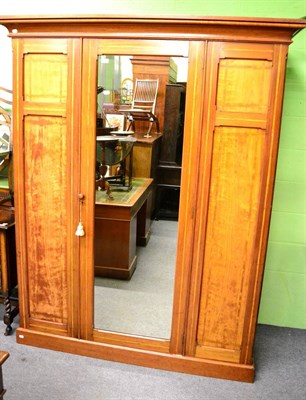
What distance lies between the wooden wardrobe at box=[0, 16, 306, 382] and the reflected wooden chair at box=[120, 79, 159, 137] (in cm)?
18

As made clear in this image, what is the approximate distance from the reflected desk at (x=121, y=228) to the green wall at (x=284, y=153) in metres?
0.96

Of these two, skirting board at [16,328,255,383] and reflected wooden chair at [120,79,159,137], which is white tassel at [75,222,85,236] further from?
skirting board at [16,328,255,383]

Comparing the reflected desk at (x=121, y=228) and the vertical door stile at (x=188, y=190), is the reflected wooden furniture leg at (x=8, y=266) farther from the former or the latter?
the vertical door stile at (x=188, y=190)

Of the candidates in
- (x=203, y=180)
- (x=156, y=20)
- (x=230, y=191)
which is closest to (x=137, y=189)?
(x=203, y=180)

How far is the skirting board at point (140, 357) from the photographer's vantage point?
225cm

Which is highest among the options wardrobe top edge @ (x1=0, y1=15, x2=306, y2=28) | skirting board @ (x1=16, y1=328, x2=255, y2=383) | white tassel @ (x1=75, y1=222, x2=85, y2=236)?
wardrobe top edge @ (x1=0, y1=15, x2=306, y2=28)

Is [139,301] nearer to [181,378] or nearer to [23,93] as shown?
[181,378]

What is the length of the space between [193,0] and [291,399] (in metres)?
2.42

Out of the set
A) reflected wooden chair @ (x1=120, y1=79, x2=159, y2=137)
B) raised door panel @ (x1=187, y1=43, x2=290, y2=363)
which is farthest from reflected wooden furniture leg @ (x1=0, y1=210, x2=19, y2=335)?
raised door panel @ (x1=187, y1=43, x2=290, y2=363)

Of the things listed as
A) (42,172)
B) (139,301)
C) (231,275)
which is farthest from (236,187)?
(42,172)

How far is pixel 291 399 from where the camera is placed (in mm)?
2127

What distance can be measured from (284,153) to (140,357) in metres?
1.59

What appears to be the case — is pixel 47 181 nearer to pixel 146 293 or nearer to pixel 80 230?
pixel 80 230

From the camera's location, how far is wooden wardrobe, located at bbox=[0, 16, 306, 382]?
6.14 ft
